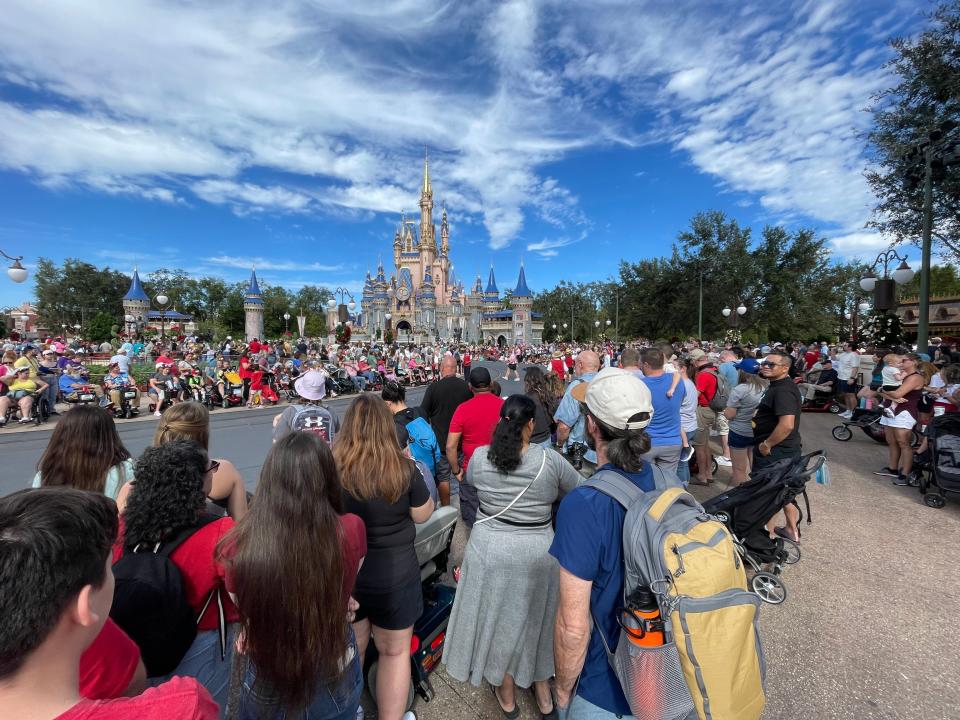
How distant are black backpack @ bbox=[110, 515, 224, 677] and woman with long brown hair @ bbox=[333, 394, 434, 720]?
0.71 m

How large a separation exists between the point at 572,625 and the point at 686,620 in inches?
16.4

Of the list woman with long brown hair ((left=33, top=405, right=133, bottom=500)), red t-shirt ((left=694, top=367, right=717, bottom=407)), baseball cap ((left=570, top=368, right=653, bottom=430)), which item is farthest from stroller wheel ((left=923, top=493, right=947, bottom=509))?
woman with long brown hair ((left=33, top=405, right=133, bottom=500))

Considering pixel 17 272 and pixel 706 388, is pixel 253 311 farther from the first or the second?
pixel 706 388

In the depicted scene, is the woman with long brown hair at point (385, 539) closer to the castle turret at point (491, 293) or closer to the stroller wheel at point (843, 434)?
the stroller wheel at point (843, 434)

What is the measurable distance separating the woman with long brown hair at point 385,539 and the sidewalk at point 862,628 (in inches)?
21.6

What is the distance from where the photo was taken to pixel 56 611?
2.82 feet

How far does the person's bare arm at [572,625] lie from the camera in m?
1.53

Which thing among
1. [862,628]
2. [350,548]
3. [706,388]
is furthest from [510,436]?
[706,388]

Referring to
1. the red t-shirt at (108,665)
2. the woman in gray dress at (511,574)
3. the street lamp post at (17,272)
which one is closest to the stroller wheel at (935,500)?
the woman in gray dress at (511,574)

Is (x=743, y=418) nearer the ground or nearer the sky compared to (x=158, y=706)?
nearer the ground

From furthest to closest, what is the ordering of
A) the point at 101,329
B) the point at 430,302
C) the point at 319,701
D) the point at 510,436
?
the point at 430,302, the point at 101,329, the point at 510,436, the point at 319,701

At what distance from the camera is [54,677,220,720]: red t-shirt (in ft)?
2.75

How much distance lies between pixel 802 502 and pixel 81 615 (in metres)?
6.48

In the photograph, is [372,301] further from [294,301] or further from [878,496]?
[878,496]
